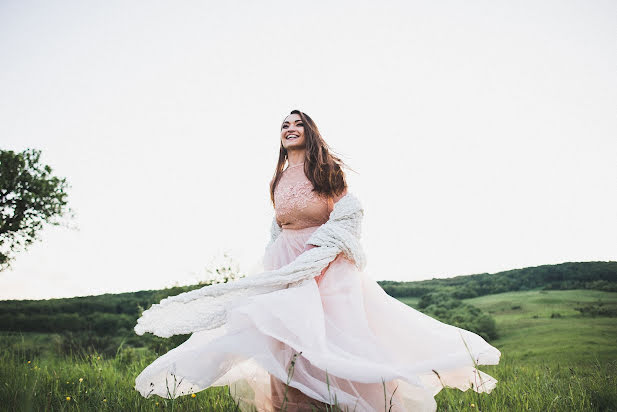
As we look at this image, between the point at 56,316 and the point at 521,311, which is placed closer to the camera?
the point at 521,311

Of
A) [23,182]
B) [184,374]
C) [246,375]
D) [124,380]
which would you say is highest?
[23,182]

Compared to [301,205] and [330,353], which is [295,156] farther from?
[330,353]

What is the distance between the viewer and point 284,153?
3.72m

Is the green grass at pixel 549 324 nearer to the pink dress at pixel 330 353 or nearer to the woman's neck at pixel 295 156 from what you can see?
the pink dress at pixel 330 353

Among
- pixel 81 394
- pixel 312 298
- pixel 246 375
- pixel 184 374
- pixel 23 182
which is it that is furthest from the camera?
pixel 23 182

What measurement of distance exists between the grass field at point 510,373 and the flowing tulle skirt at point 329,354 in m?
0.26

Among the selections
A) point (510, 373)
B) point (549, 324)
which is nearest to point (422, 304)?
point (549, 324)

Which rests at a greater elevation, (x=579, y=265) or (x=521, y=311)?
(x=579, y=265)

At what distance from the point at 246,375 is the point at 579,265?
12.1 metres

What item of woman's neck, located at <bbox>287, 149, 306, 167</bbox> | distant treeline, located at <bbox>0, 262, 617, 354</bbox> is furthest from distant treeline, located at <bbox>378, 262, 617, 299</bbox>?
woman's neck, located at <bbox>287, 149, 306, 167</bbox>

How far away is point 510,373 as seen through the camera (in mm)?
4793

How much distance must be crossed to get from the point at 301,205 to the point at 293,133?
0.76 m

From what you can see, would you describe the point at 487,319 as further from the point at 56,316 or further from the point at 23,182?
the point at 23,182

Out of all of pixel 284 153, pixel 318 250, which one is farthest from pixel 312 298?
pixel 284 153
